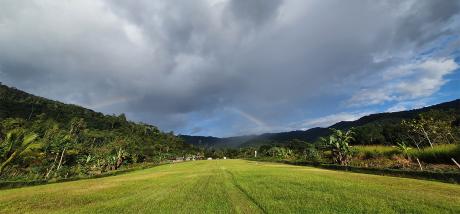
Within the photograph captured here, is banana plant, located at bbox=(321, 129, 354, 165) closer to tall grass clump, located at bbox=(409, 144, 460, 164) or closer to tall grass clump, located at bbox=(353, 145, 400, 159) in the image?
tall grass clump, located at bbox=(353, 145, 400, 159)

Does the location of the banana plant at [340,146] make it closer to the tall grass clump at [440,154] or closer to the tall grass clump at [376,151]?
the tall grass clump at [376,151]

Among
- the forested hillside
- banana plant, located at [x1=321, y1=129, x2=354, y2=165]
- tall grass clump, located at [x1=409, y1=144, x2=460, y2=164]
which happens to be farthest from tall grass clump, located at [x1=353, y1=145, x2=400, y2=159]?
the forested hillside

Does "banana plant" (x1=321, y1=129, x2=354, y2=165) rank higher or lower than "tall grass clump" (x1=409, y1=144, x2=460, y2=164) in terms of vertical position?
higher

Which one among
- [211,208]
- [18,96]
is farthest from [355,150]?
[18,96]

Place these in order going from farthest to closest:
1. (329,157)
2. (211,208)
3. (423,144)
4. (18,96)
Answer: (18,96), (423,144), (329,157), (211,208)

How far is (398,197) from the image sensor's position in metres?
12.2

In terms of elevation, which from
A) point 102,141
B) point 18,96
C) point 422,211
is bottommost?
point 422,211

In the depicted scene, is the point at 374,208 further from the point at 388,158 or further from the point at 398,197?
the point at 388,158

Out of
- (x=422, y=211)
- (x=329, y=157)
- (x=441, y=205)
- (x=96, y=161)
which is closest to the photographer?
(x=422, y=211)

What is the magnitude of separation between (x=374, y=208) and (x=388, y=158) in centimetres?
3548

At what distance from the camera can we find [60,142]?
70438 millimetres

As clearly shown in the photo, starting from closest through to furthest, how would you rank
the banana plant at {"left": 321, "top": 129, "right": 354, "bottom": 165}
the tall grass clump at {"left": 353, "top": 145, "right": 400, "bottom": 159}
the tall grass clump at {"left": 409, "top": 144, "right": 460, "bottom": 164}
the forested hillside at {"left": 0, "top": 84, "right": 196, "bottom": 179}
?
1. the tall grass clump at {"left": 409, "top": 144, "right": 460, "bottom": 164}
2. the tall grass clump at {"left": 353, "top": 145, "right": 400, "bottom": 159}
3. the forested hillside at {"left": 0, "top": 84, "right": 196, "bottom": 179}
4. the banana plant at {"left": 321, "top": 129, "right": 354, "bottom": 165}

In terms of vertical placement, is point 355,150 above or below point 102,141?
below

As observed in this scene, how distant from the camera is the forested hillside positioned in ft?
137
